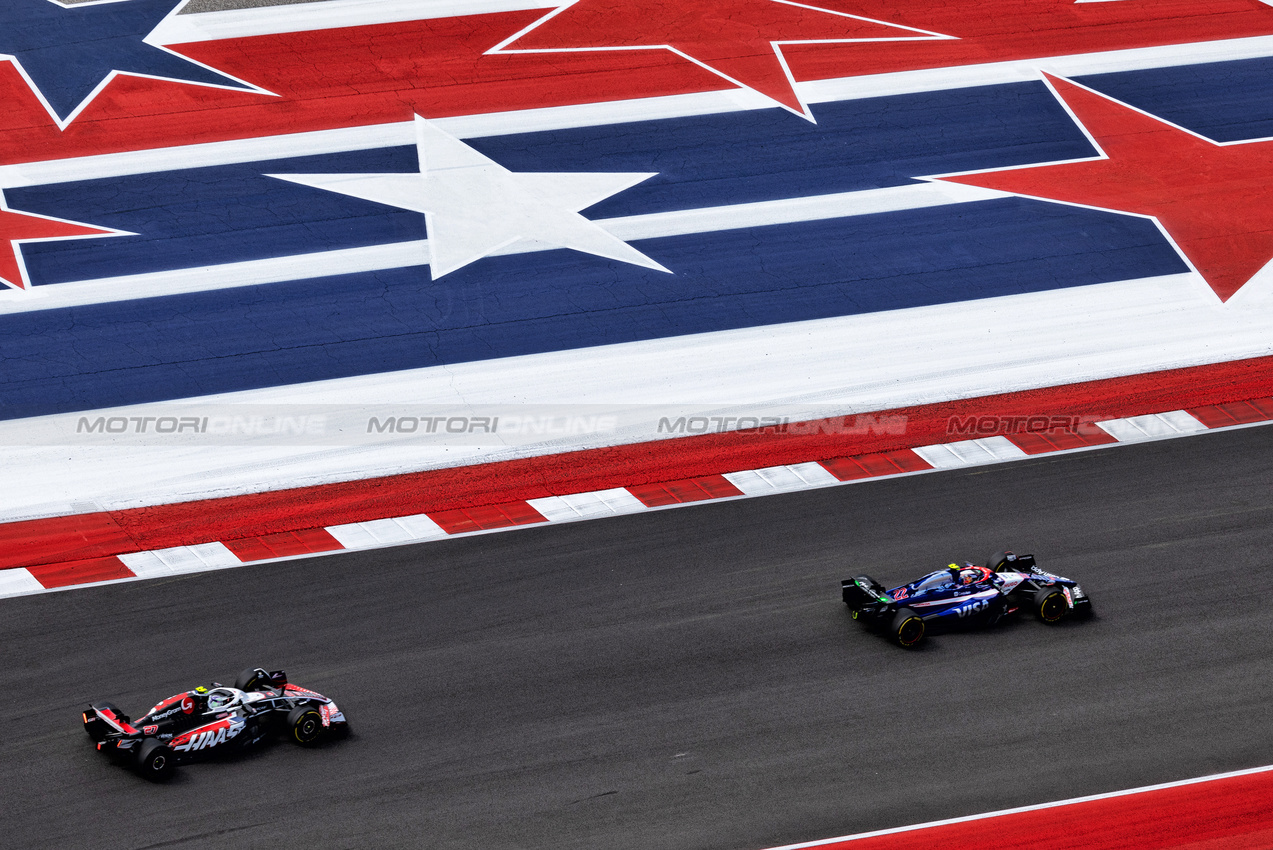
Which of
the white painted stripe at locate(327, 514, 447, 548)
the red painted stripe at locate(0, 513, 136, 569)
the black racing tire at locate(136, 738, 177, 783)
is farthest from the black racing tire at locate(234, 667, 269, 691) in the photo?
the red painted stripe at locate(0, 513, 136, 569)

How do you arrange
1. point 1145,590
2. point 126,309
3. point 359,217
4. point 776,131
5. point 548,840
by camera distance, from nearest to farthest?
1. point 548,840
2. point 1145,590
3. point 126,309
4. point 359,217
5. point 776,131

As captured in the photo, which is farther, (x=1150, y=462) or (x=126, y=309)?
(x=126, y=309)

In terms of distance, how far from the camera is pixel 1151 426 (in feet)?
67.4

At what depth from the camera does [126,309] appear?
21.8 meters

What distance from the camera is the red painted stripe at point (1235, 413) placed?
2062 cm

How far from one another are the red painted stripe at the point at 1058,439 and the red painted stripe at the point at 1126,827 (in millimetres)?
6482

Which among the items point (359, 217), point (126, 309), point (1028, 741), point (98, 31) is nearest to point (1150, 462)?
point (1028, 741)

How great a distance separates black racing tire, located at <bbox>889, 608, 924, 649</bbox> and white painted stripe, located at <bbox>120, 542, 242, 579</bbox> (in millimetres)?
8827

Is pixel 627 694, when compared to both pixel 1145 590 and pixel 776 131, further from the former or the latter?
pixel 776 131

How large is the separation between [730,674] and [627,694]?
1.32 meters

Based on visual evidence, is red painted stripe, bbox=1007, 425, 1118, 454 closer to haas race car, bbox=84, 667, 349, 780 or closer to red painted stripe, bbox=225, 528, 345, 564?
red painted stripe, bbox=225, 528, 345, 564

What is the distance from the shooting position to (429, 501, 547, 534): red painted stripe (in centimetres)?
1853

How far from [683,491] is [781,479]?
1497 mm

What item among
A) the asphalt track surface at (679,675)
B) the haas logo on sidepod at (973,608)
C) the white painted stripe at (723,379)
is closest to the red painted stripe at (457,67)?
the white painted stripe at (723,379)
